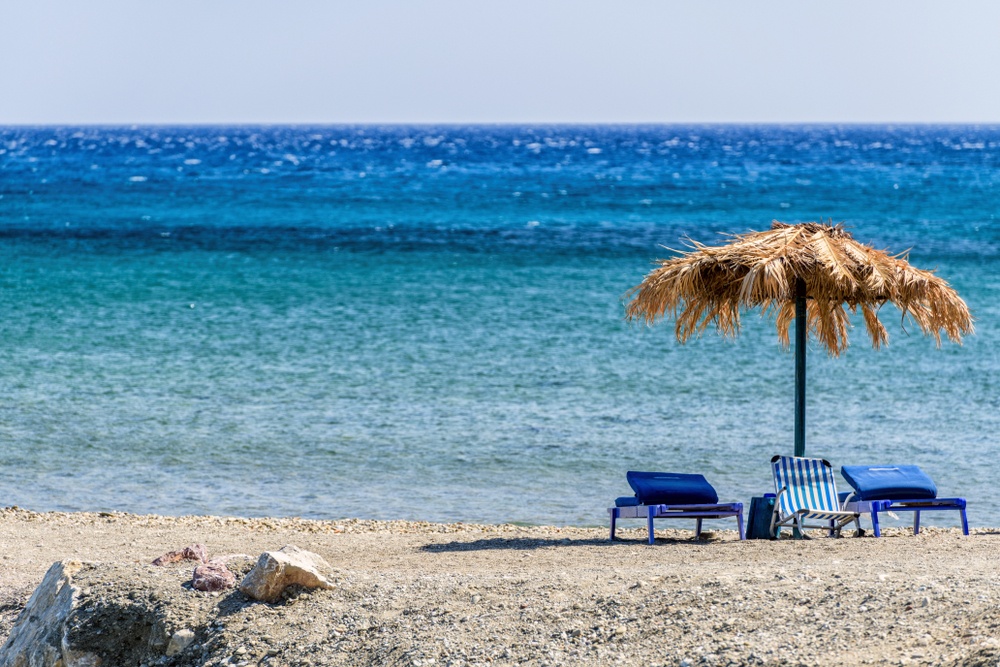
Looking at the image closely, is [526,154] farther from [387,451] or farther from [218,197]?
[387,451]

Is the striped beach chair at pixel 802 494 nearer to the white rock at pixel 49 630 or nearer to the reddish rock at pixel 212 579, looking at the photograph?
the reddish rock at pixel 212 579

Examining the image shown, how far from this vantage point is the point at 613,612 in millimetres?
6301

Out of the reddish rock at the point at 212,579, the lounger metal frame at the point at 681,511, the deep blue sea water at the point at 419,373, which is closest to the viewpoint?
the reddish rock at the point at 212,579

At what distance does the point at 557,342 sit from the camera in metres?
20.2

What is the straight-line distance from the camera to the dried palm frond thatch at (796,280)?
28.5 feet

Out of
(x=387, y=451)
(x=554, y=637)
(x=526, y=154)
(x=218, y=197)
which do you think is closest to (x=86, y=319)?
(x=387, y=451)

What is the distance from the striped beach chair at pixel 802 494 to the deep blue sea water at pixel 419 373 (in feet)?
7.81

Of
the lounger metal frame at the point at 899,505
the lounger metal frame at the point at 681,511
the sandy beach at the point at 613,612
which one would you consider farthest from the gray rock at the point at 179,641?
the lounger metal frame at the point at 899,505

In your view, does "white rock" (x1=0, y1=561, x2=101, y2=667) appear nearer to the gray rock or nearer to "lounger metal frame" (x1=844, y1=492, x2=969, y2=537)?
the gray rock

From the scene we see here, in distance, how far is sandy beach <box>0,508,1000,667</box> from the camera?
5.73m

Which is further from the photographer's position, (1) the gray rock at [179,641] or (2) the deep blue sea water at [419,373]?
(2) the deep blue sea water at [419,373]

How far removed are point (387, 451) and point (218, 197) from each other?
129 feet

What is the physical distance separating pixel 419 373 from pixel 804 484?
915cm

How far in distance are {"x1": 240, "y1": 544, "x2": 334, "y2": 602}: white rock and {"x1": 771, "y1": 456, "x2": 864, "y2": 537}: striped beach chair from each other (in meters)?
3.87
